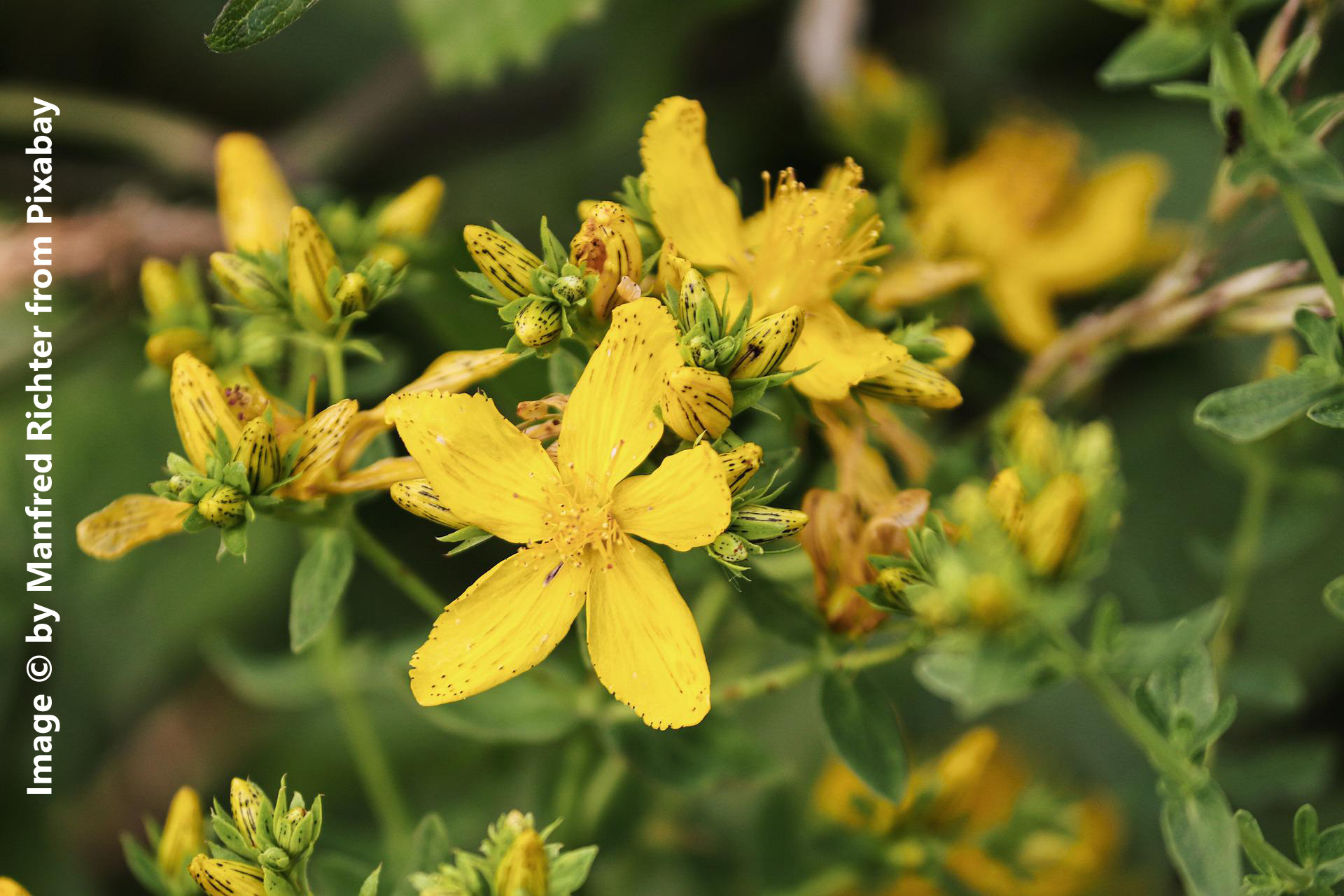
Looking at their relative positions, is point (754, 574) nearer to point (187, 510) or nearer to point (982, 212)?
point (187, 510)

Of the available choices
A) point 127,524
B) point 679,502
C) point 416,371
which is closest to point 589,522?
point 679,502

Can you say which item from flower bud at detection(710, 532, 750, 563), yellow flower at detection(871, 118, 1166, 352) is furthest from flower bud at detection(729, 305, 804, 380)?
yellow flower at detection(871, 118, 1166, 352)

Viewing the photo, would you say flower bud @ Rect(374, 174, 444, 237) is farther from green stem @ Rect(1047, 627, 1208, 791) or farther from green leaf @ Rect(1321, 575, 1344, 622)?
green leaf @ Rect(1321, 575, 1344, 622)

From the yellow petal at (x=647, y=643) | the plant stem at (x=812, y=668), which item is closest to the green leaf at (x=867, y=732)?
the plant stem at (x=812, y=668)

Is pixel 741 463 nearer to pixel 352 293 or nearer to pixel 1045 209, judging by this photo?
pixel 352 293

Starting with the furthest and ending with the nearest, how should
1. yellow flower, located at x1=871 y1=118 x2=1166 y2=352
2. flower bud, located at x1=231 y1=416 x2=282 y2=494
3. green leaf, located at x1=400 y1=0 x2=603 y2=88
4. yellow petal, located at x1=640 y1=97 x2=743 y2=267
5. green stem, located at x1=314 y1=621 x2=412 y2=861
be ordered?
yellow flower, located at x1=871 y1=118 x2=1166 y2=352, green leaf, located at x1=400 y1=0 x2=603 y2=88, green stem, located at x1=314 y1=621 x2=412 y2=861, yellow petal, located at x1=640 y1=97 x2=743 y2=267, flower bud, located at x1=231 y1=416 x2=282 y2=494

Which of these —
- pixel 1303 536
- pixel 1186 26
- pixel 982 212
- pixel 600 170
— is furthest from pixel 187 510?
pixel 982 212
